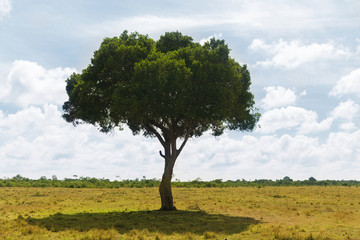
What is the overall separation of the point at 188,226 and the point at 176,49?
1813 centimetres

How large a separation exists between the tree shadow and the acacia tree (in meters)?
5.09

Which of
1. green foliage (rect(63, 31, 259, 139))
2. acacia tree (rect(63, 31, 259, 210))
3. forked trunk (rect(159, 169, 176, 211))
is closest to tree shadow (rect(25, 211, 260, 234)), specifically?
forked trunk (rect(159, 169, 176, 211))

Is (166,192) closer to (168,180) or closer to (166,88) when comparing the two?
(168,180)

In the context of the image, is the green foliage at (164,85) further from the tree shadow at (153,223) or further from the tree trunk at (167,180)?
the tree shadow at (153,223)

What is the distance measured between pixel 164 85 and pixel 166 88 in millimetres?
376

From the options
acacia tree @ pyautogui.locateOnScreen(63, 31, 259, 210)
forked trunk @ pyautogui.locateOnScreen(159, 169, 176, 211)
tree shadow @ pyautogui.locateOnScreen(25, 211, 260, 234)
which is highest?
acacia tree @ pyautogui.locateOnScreen(63, 31, 259, 210)

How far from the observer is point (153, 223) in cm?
2706

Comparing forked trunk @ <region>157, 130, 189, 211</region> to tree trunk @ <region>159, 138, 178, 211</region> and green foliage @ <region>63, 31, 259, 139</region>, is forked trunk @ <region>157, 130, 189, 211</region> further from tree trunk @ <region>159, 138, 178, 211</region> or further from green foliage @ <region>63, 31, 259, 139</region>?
green foliage @ <region>63, 31, 259, 139</region>

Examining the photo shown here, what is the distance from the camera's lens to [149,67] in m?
30.4

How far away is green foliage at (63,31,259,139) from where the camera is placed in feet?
100

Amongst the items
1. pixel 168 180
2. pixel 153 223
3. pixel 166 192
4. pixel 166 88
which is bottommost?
pixel 153 223

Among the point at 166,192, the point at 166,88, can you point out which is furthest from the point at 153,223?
the point at 166,88

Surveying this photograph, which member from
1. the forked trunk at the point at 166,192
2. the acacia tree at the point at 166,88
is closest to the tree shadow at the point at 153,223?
Result: the forked trunk at the point at 166,192

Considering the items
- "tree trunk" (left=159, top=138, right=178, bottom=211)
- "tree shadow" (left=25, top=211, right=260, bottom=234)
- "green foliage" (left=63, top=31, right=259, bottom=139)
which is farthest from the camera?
"tree trunk" (left=159, top=138, right=178, bottom=211)
